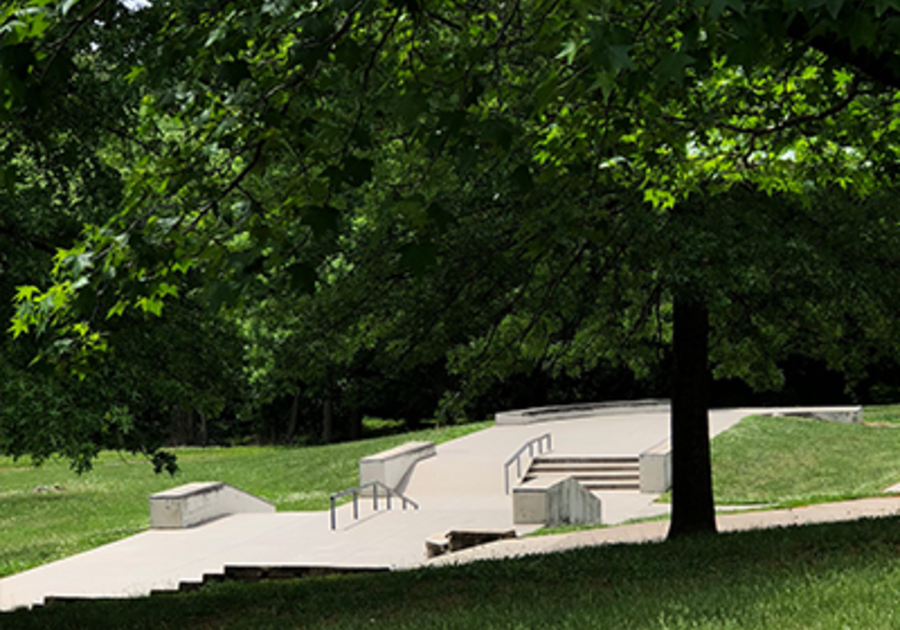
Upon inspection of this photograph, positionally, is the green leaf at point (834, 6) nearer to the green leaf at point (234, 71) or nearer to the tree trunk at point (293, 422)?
the green leaf at point (234, 71)

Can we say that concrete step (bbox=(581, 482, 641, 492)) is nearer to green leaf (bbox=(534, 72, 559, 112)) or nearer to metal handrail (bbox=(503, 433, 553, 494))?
metal handrail (bbox=(503, 433, 553, 494))

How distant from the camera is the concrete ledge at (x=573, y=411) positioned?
1405 inches

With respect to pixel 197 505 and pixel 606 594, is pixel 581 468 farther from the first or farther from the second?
pixel 606 594

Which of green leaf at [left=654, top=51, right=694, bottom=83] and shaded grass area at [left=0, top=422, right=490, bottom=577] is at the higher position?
green leaf at [left=654, top=51, right=694, bottom=83]

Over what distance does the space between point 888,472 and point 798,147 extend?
1699 centimetres

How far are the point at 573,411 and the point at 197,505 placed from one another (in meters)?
18.1

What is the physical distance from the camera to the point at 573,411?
3772cm

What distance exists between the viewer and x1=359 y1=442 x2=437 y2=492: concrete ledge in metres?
24.9

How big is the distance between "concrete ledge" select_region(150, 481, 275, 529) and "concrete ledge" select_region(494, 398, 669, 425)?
41.7ft

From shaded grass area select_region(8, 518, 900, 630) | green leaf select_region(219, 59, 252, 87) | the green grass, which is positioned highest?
green leaf select_region(219, 59, 252, 87)

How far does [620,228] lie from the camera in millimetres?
11383

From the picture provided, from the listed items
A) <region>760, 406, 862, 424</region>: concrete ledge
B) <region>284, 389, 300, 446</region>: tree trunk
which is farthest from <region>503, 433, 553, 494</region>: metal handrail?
<region>284, 389, 300, 446</region>: tree trunk

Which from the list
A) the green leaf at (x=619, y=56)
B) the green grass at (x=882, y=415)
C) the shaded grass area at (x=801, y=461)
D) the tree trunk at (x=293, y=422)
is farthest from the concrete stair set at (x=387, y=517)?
the tree trunk at (x=293, y=422)

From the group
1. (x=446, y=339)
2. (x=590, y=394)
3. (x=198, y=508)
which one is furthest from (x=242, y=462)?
(x=446, y=339)
